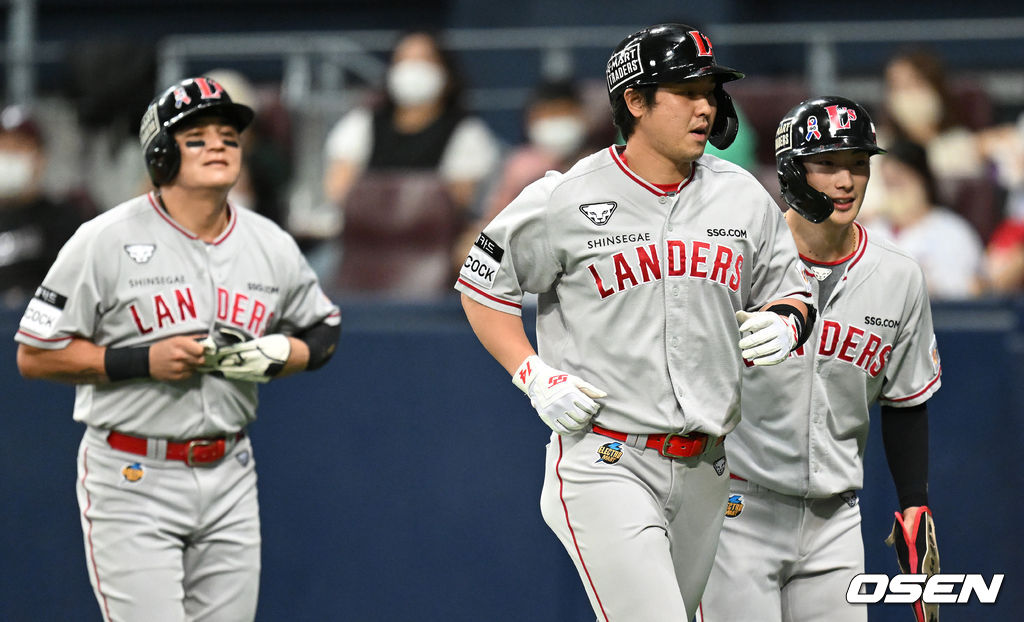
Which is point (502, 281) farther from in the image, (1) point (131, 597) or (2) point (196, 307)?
(1) point (131, 597)

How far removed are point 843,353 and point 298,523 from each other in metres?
2.70

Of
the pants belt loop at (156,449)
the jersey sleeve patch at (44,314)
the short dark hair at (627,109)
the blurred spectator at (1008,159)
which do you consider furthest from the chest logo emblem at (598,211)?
the blurred spectator at (1008,159)

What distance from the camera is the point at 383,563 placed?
17.2ft

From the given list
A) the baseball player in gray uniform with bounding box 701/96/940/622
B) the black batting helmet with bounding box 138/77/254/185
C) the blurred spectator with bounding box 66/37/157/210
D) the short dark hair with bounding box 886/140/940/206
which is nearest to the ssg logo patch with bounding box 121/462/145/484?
the black batting helmet with bounding box 138/77/254/185

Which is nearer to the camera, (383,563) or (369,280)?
(383,563)

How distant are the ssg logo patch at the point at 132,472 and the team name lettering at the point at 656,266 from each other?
1.66 metres

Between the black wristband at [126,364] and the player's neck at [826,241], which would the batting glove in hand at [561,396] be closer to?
the player's neck at [826,241]

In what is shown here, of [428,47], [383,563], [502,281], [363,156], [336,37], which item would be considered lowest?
[383,563]

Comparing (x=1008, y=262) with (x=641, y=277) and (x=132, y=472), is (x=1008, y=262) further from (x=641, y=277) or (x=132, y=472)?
(x=132, y=472)

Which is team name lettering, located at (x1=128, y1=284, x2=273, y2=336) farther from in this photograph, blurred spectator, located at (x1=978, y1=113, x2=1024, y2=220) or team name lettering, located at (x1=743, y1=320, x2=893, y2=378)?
blurred spectator, located at (x1=978, y1=113, x2=1024, y2=220)

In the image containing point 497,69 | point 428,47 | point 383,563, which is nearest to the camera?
point 383,563

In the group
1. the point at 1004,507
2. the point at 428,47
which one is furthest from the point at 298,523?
the point at 428,47

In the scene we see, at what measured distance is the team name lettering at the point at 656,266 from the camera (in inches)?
129

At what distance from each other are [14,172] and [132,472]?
4.04 metres
